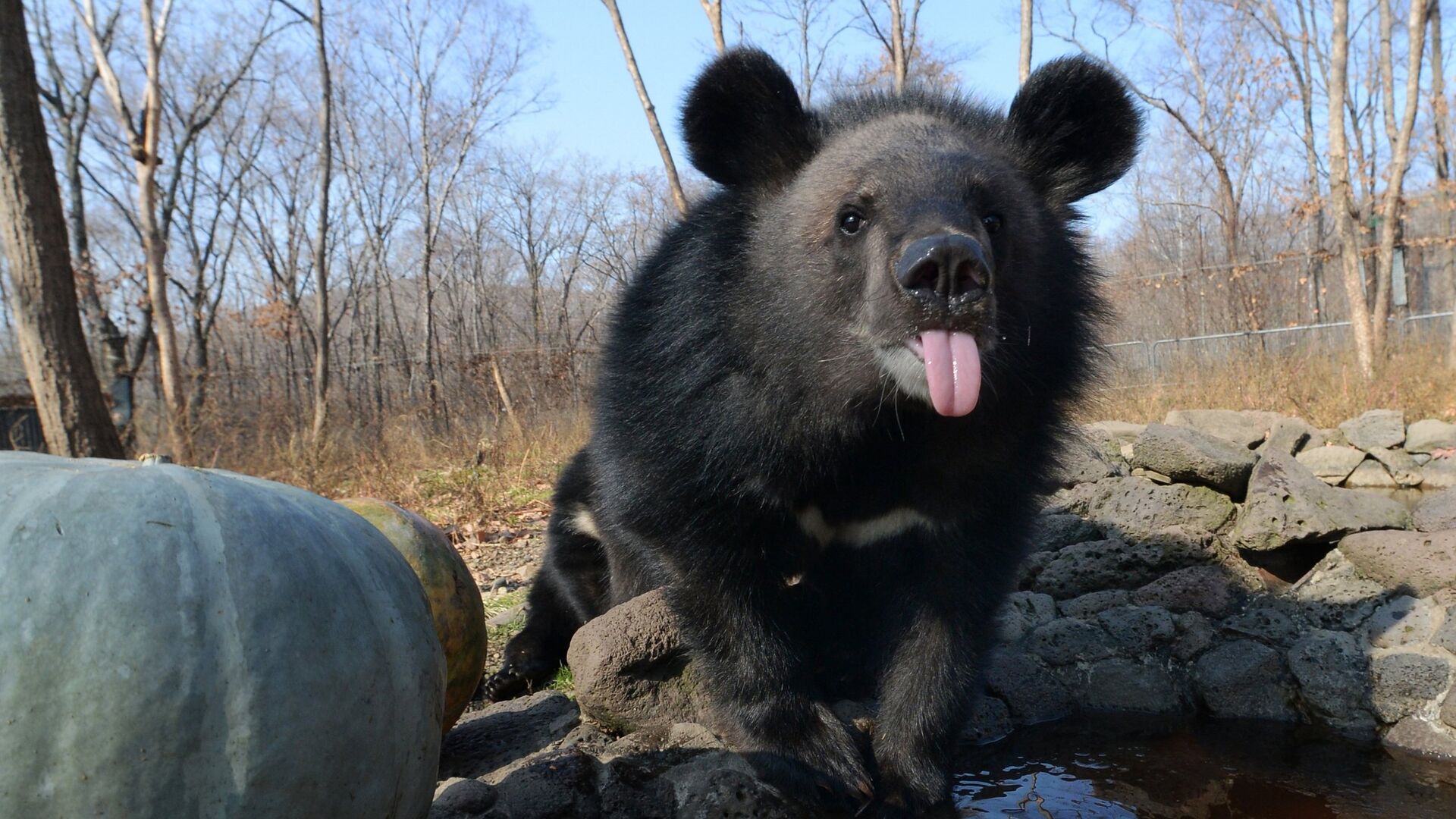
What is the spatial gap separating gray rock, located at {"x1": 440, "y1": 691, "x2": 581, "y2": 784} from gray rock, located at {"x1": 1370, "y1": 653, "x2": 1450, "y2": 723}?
99.0 inches

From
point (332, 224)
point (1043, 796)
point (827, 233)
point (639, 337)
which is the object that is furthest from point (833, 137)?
point (332, 224)

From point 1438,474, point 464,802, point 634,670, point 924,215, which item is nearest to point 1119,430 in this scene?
point 1438,474

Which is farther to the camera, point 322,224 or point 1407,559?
point 322,224

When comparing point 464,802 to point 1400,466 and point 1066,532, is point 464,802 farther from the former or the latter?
point 1400,466

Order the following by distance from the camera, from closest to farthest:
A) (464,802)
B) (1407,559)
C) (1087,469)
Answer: (464,802) < (1407,559) < (1087,469)

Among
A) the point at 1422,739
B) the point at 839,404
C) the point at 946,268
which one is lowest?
the point at 1422,739

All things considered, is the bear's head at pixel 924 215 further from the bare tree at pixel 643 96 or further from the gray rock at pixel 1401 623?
the bare tree at pixel 643 96

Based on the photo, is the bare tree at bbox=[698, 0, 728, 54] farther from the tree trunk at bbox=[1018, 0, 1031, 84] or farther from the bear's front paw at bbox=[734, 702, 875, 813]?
the bear's front paw at bbox=[734, 702, 875, 813]

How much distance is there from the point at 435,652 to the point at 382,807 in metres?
0.30

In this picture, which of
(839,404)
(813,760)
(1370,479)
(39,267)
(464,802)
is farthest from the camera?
(1370,479)

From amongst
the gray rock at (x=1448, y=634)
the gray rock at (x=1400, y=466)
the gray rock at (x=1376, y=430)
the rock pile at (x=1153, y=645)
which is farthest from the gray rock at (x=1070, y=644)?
the gray rock at (x=1376, y=430)

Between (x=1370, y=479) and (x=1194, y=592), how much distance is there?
4.46 m

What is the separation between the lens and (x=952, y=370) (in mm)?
1950

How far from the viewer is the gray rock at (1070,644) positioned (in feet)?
11.2
